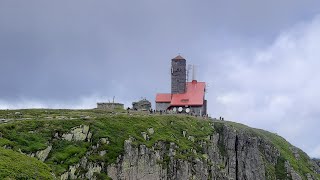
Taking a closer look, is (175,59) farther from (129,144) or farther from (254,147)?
(129,144)

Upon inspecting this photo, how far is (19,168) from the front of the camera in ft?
189

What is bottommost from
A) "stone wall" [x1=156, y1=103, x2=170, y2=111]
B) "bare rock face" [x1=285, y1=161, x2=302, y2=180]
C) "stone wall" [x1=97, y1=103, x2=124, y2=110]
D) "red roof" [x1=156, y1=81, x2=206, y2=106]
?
"bare rock face" [x1=285, y1=161, x2=302, y2=180]

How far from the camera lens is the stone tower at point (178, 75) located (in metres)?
172

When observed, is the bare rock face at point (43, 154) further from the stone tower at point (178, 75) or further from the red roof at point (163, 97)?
the stone tower at point (178, 75)

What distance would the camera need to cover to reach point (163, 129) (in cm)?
12294

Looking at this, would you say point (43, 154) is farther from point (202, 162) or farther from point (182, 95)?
point (182, 95)

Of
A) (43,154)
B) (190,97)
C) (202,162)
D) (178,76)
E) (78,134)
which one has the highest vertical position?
(178,76)

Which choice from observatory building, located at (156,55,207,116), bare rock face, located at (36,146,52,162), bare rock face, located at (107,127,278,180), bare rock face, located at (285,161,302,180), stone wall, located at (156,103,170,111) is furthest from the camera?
stone wall, located at (156,103,170,111)

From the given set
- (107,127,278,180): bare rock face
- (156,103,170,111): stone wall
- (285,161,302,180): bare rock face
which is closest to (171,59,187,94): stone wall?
(156,103,170,111): stone wall

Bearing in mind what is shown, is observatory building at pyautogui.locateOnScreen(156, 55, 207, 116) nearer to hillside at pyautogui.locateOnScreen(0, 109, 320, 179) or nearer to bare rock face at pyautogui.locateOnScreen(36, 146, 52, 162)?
hillside at pyautogui.locateOnScreen(0, 109, 320, 179)

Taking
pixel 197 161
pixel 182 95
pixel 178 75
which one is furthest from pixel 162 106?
pixel 197 161

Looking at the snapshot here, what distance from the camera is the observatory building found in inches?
6501

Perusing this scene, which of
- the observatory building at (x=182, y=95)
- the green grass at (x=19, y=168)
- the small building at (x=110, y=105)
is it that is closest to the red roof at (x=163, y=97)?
the observatory building at (x=182, y=95)

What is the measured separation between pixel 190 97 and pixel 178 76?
385 inches
